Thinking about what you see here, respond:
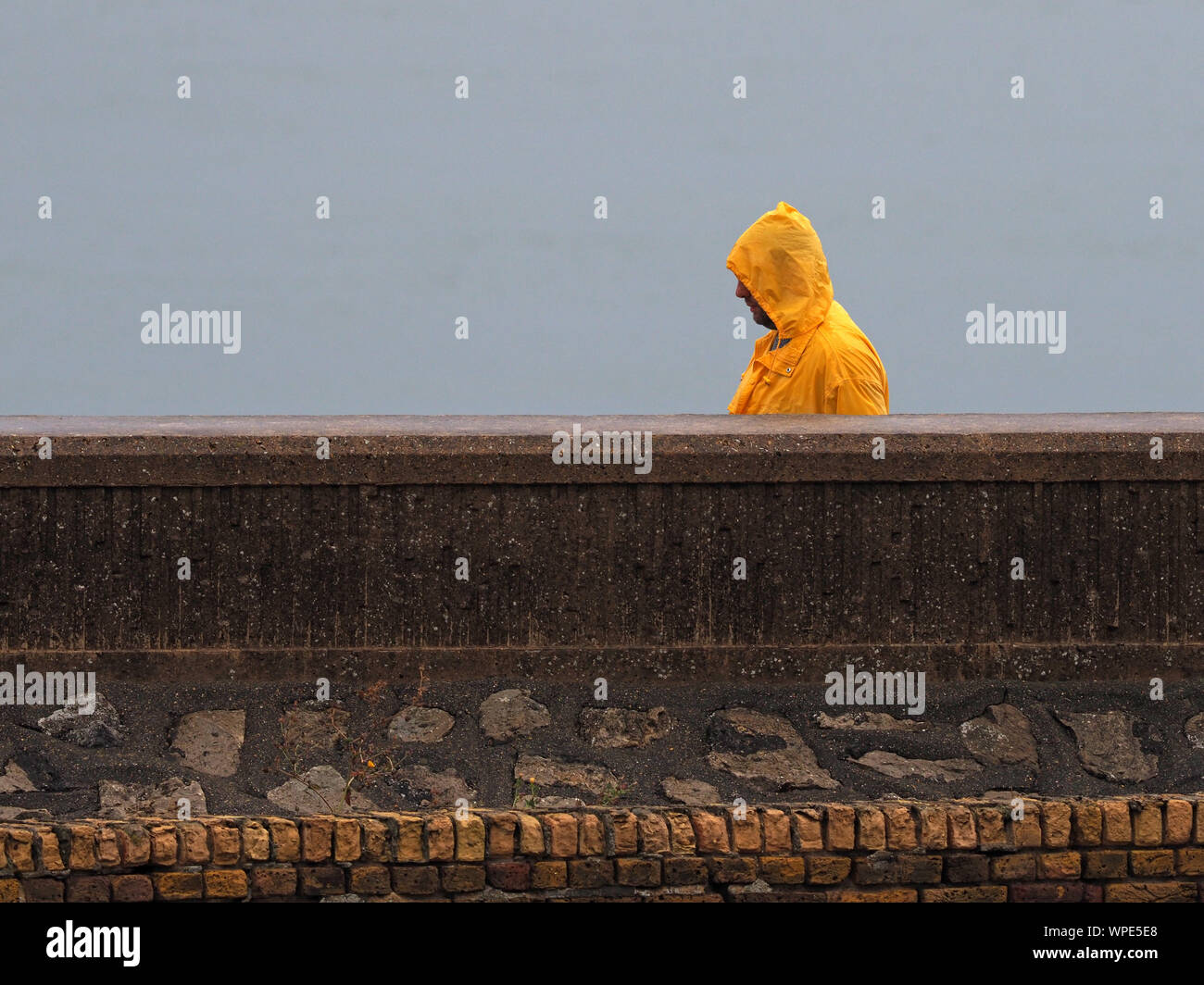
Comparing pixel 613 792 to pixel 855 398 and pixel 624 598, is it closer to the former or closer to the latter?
pixel 624 598

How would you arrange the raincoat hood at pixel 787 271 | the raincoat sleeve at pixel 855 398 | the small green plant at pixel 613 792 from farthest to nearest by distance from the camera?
the raincoat hood at pixel 787 271
the raincoat sleeve at pixel 855 398
the small green plant at pixel 613 792

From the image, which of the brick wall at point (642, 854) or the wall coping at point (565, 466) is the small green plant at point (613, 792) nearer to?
the brick wall at point (642, 854)

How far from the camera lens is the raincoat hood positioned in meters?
6.60

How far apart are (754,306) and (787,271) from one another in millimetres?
205

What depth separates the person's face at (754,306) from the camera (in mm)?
6703

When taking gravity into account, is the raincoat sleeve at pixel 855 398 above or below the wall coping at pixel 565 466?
above

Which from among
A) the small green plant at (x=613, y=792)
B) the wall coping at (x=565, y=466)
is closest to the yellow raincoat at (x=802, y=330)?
the wall coping at (x=565, y=466)

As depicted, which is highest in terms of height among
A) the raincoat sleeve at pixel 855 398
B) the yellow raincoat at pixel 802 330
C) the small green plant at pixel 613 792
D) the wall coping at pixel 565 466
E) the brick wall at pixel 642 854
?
the yellow raincoat at pixel 802 330

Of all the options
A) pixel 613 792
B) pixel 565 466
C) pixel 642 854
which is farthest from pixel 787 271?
pixel 642 854

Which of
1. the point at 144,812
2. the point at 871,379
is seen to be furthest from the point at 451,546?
the point at 871,379

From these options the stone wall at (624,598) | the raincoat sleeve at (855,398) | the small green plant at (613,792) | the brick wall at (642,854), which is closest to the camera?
the brick wall at (642,854)

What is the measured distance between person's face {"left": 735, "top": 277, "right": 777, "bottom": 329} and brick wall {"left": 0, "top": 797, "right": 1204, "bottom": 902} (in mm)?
2432

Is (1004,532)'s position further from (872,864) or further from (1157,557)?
(872,864)
